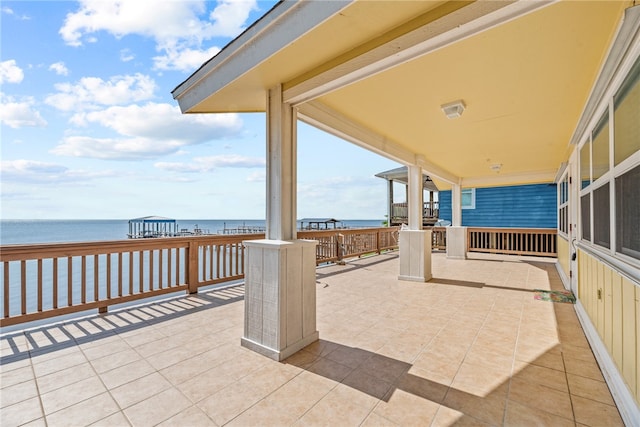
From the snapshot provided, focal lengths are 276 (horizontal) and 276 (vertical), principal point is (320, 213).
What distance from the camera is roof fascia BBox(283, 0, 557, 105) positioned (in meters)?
1.43

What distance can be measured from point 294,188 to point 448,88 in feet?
5.62

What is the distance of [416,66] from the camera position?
7.11ft

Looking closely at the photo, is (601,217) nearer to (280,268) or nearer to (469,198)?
(280,268)

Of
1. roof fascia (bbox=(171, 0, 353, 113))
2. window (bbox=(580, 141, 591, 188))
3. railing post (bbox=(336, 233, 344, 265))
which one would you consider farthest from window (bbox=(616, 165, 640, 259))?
railing post (bbox=(336, 233, 344, 265))

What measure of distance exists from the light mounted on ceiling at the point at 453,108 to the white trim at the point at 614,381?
2457 millimetres

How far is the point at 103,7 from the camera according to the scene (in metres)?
3.10

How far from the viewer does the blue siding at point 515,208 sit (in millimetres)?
9305

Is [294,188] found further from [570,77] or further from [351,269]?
Answer: [351,269]

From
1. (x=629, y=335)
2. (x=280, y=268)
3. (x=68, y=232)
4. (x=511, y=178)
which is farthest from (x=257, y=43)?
(x=68, y=232)

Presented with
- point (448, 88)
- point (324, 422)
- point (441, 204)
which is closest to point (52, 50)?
point (448, 88)

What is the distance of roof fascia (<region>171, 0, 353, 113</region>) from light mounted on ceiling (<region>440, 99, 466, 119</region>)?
1.89 metres

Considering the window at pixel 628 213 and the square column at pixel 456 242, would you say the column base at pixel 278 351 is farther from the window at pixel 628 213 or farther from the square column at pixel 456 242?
the square column at pixel 456 242

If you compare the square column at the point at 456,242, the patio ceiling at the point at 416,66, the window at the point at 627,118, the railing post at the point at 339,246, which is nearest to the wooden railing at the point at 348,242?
the railing post at the point at 339,246

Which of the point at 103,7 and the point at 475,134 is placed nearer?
the point at 103,7
